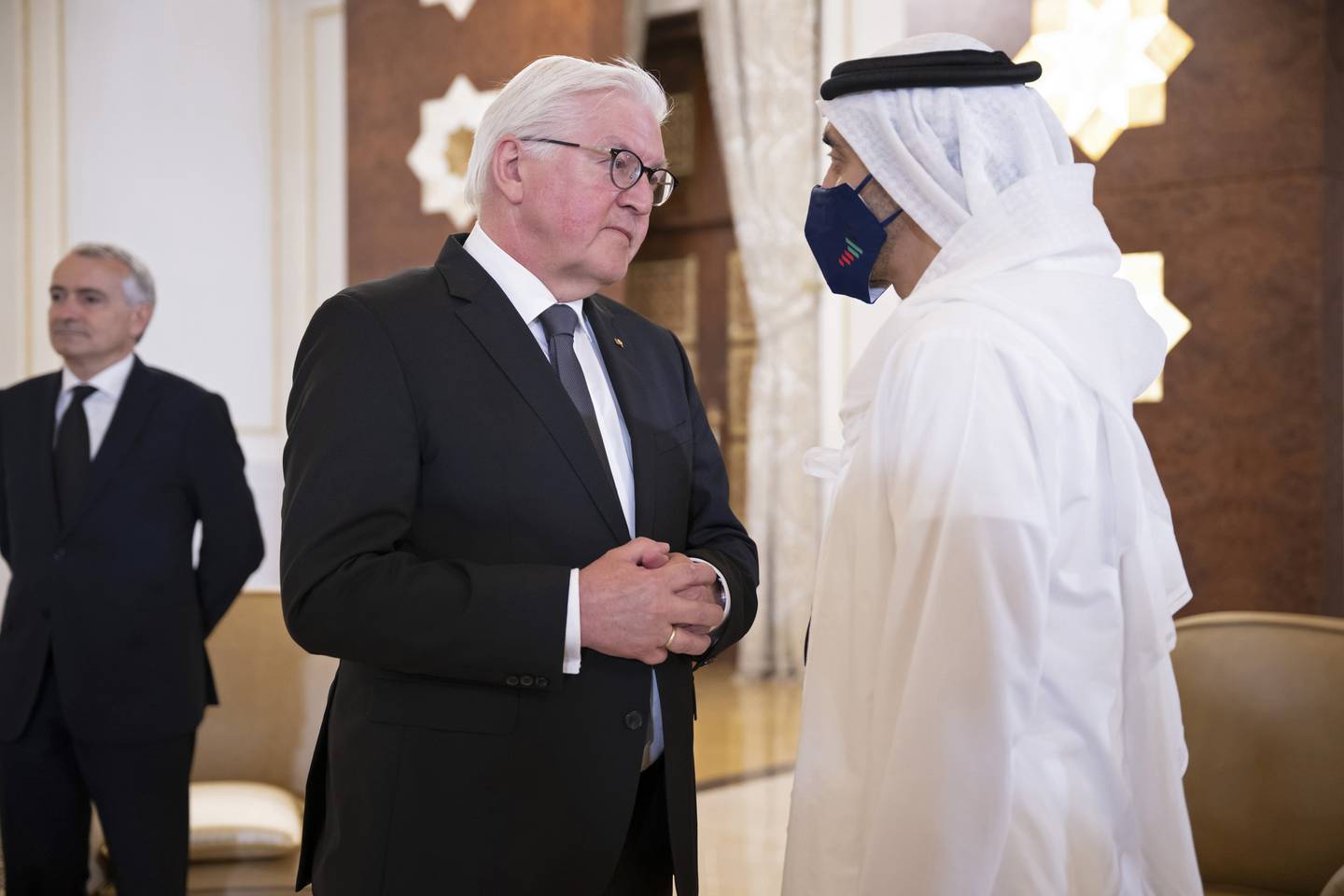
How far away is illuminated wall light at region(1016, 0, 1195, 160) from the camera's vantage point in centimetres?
475

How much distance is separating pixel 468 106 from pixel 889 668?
5838 millimetres

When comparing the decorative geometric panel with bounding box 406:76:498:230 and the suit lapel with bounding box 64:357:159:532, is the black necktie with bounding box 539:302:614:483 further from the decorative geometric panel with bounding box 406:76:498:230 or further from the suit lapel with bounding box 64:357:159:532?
the decorative geometric panel with bounding box 406:76:498:230

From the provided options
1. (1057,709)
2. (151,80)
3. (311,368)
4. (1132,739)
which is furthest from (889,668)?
(151,80)

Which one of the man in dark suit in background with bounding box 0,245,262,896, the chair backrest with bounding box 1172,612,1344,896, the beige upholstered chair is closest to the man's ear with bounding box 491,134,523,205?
the man in dark suit in background with bounding box 0,245,262,896

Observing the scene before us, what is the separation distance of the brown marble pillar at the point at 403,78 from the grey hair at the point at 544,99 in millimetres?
4794

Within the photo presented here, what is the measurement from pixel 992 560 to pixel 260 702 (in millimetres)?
2404

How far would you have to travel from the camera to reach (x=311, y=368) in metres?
1.63

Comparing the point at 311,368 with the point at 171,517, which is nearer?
the point at 311,368

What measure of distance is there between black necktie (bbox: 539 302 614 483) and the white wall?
20.8 ft

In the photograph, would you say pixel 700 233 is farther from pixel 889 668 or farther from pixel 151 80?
pixel 889 668

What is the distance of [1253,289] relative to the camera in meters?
4.60

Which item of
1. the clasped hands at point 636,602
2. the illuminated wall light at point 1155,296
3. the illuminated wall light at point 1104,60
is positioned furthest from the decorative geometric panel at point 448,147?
the clasped hands at point 636,602

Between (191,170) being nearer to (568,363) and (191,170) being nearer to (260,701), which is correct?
(260,701)

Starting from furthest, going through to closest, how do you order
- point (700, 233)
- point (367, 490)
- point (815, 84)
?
point (700, 233)
point (815, 84)
point (367, 490)
